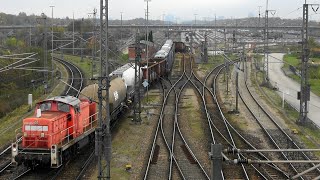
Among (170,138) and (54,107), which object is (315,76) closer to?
(170,138)

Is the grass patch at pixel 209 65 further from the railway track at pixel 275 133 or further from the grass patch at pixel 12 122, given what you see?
the grass patch at pixel 12 122

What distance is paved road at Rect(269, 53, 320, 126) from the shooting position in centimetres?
3328

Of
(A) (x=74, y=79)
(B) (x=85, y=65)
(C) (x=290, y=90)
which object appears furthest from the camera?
(B) (x=85, y=65)

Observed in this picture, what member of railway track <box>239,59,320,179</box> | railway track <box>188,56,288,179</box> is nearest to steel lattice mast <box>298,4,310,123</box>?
railway track <box>239,59,320,179</box>

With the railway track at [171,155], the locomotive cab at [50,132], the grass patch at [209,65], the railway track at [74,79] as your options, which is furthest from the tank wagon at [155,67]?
the locomotive cab at [50,132]

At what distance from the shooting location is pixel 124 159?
20.1 meters

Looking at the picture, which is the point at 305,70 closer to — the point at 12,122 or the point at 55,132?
the point at 55,132

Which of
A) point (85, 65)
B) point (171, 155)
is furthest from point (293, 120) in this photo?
point (85, 65)

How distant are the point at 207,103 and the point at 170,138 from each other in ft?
38.1

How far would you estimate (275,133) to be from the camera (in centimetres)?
2509

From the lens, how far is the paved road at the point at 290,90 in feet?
109

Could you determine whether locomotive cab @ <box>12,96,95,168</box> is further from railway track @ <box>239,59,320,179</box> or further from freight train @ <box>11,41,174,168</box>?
railway track @ <box>239,59,320,179</box>

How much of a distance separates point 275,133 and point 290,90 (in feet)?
70.1

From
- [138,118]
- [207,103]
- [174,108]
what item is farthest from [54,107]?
[207,103]
